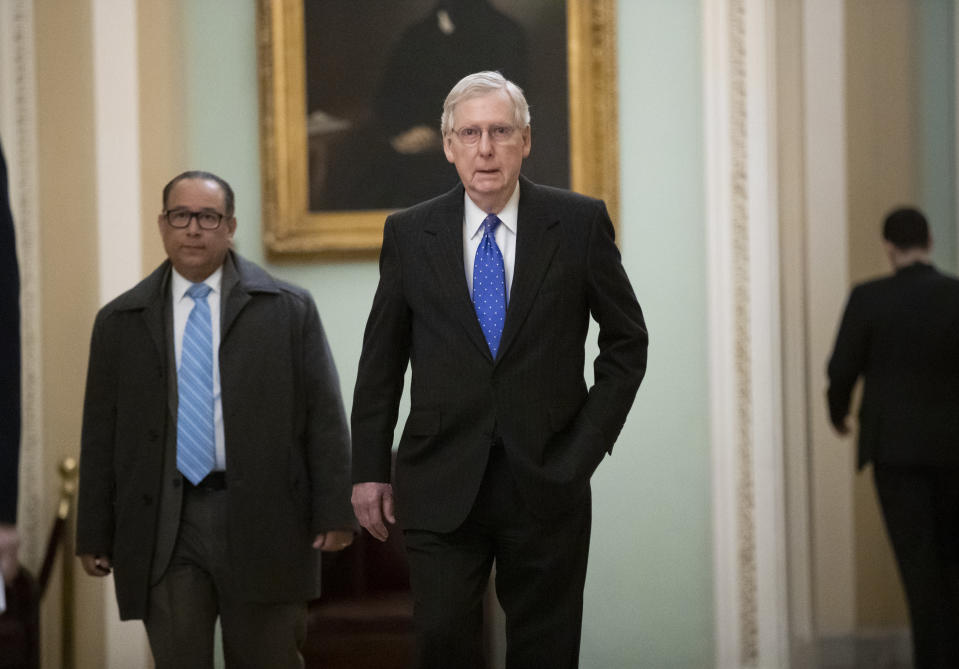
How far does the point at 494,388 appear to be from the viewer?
3.17 meters

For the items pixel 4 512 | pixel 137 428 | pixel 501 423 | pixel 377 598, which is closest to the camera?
pixel 4 512

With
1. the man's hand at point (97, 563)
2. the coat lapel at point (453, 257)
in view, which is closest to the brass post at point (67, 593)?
the man's hand at point (97, 563)

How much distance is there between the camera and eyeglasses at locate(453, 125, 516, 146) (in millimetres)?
3259

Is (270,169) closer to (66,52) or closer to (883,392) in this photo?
(66,52)

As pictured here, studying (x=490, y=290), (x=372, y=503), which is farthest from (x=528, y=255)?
(x=372, y=503)

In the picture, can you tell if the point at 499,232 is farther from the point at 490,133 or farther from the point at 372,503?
the point at 372,503

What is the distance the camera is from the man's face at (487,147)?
3262 mm

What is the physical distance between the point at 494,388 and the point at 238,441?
112cm

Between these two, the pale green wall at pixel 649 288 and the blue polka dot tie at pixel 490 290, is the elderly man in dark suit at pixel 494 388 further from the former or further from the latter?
the pale green wall at pixel 649 288

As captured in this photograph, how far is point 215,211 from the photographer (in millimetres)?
4133

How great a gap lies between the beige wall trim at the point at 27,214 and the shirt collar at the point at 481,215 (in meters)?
2.50

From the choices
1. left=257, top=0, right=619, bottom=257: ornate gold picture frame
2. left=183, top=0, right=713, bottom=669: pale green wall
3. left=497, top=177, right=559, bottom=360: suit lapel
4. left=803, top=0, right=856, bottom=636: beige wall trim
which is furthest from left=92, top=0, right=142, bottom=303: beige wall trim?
left=803, top=0, right=856, bottom=636: beige wall trim

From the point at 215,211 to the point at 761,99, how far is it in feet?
7.94

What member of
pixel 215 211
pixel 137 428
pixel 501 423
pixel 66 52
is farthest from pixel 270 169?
pixel 501 423
